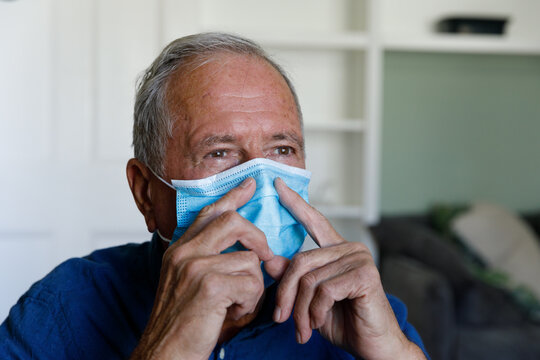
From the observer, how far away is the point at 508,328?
8.94 feet

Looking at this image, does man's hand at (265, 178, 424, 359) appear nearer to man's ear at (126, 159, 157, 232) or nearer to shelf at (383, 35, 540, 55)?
man's ear at (126, 159, 157, 232)

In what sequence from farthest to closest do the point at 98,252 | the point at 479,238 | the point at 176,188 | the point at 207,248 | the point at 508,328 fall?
1. the point at 479,238
2. the point at 508,328
3. the point at 98,252
4. the point at 176,188
5. the point at 207,248

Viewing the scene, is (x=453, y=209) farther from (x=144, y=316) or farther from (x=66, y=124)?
(x=144, y=316)

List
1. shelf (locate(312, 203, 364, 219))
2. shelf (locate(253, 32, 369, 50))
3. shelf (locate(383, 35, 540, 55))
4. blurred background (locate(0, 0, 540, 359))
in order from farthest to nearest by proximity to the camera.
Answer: shelf (locate(383, 35, 540, 55)) < shelf (locate(312, 203, 364, 219)) < shelf (locate(253, 32, 369, 50)) < blurred background (locate(0, 0, 540, 359))

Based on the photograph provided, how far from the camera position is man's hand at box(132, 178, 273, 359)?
920mm

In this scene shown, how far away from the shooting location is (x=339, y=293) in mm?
994

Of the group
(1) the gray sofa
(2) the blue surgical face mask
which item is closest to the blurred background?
(1) the gray sofa

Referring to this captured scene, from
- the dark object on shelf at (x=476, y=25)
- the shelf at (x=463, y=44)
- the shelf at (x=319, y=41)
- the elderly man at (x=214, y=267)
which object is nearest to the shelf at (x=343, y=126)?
the shelf at (x=319, y=41)

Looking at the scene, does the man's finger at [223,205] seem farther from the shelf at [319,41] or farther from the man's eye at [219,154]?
the shelf at [319,41]

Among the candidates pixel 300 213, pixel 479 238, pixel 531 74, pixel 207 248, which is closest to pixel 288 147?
pixel 300 213

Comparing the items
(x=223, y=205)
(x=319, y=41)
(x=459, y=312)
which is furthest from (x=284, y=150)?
(x=319, y=41)

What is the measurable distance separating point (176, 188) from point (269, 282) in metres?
0.29

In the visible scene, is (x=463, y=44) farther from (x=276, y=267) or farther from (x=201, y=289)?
(x=201, y=289)

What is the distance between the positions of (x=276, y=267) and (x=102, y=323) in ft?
1.49
